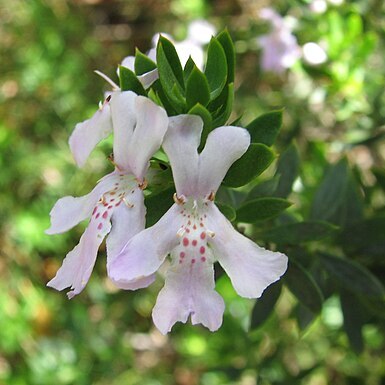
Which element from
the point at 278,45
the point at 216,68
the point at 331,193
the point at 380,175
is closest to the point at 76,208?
the point at 216,68

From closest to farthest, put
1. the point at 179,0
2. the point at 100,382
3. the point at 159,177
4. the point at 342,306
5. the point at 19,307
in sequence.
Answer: the point at 159,177, the point at 342,306, the point at 100,382, the point at 19,307, the point at 179,0

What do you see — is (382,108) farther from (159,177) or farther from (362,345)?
(159,177)

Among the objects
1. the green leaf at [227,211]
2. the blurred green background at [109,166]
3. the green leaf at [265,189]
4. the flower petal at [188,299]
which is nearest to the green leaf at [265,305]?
the blurred green background at [109,166]

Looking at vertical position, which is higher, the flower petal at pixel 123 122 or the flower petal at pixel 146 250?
the flower petal at pixel 123 122

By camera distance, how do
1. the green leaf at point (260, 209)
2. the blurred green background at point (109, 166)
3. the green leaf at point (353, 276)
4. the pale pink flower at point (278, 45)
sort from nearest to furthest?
1. the green leaf at point (260, 209)
2. the green leaf at point (353, 276)
3. the blurred green background at point (109, 166)
4. the pale pink flower at point (278, 45)

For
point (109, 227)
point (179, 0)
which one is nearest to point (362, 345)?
point (109, 227)

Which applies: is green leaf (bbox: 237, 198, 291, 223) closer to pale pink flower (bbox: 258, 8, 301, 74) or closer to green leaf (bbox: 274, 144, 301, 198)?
green leaf (bbox: 274, 144, 301, 198)

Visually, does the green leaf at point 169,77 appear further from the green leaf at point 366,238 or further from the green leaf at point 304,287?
the green leaf at point 366,238
